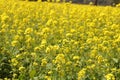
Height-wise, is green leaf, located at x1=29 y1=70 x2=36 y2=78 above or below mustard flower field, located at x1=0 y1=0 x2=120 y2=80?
below

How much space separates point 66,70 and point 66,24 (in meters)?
2.44

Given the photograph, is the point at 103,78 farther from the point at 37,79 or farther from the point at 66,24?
the point at 66,24

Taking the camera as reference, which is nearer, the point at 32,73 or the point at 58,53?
the point at 32,73

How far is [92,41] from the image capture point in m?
5.89

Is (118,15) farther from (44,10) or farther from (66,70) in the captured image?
(66,70)

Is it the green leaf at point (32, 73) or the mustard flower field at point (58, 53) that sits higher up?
the mustard flower field at point (58, 53)

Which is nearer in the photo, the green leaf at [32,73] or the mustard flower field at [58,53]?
the mustard flower field at [58,53]

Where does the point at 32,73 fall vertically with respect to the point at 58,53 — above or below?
below

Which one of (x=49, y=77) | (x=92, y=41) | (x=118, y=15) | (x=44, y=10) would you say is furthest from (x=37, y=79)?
(x=44, y=10)

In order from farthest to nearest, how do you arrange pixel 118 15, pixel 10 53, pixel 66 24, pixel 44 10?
pixel 44 10 → pixel 118 15 → pixel 66 24 → pixel 10 53

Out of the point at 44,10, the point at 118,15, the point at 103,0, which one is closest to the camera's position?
the point at 118,15

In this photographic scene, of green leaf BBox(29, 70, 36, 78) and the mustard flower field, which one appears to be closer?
the mustard flower field

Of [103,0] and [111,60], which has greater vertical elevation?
[111,60]

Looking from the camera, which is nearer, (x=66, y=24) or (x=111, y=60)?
(x=111, y=60)
